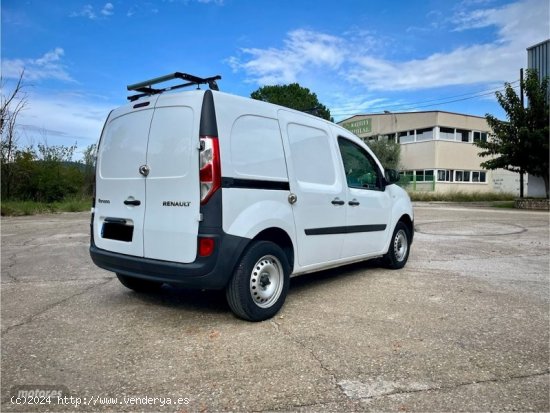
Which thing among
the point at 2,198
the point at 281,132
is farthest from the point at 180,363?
the point at 2,198

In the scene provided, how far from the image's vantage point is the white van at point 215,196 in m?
3.73

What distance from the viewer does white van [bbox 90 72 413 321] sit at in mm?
3729

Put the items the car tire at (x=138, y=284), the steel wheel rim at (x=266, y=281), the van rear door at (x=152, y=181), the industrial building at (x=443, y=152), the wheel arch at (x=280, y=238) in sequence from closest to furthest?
the van rear door at (x=152, y=181) → the steel wheel rim at (x=266, y=281) → the wheel arch at (x=280, y=238) → the car tire at (x=138, y=284) → the industrial building at (x=443, y=152)

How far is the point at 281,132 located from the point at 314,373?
239 cm

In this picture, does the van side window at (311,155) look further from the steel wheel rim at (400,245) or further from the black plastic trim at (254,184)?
the steel wheel rim at (400,245)

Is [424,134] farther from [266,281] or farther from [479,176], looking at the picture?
[266,281]

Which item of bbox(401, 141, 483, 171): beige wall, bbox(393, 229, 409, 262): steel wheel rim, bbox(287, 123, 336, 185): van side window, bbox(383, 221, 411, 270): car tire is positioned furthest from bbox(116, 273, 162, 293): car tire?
bbox(401, 141, 483, 171): beige wall

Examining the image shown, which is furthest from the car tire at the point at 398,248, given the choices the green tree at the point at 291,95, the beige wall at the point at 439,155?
the green tree at the point at 291,95

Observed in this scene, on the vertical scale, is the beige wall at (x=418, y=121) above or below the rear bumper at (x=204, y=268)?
above

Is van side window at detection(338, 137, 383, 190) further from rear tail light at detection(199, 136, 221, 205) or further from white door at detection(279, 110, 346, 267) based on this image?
rear tail light at detection(199, 136, 221, 205)

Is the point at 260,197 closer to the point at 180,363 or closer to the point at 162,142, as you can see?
the point at 162,142

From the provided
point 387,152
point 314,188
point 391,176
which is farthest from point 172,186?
point 387,152

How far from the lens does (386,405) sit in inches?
104

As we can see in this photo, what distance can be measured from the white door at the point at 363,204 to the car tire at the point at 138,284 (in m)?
2.32
